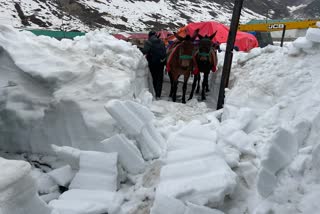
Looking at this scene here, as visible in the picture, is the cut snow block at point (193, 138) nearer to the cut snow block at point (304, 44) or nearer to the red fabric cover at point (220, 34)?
the cut snow block at point (304, 44)

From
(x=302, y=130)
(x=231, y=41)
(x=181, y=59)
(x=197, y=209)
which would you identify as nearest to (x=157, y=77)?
(x=181, y=59)

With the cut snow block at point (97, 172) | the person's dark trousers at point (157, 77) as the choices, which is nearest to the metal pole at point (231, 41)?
the person's dark trousers at point (157, 77)

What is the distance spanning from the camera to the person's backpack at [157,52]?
812 cm

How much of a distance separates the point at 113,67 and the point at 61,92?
1439 mm

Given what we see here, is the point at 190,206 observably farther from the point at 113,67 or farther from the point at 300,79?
the point at 113,67

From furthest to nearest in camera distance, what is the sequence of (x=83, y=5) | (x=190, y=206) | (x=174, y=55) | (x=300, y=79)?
(x=83, y=5) → (x=174, y=55) → (x=300, y=79) → (x=190, y=206)

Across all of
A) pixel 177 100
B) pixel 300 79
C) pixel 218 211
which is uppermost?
pixel 300 79

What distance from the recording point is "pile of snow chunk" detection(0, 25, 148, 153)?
4.63 meters

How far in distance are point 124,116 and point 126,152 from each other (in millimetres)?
445

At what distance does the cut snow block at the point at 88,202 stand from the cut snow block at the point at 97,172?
0.10 metres

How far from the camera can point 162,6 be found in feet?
178

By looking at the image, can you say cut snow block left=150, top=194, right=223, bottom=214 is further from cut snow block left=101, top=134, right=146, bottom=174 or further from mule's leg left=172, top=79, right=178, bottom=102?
mule's leg left=172, top=79, right=178, bottom=102

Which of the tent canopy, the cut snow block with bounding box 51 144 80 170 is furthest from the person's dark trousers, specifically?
the tent canopy

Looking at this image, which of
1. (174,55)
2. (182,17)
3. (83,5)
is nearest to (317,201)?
(174,55)
